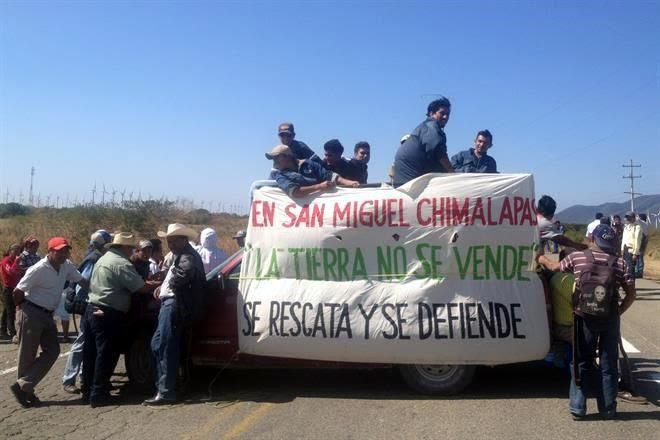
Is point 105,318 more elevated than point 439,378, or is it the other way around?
point 105,318

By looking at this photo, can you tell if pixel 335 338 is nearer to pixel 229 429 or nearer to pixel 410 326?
pixel 410 326

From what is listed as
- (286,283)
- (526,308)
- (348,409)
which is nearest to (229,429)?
(348,409)

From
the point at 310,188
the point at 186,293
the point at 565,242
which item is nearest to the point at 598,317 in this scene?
the point at 565,242

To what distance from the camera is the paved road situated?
5434 mm

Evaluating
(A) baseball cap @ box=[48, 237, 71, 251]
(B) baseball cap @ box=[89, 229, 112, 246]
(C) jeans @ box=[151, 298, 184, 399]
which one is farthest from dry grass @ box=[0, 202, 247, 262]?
(C) jeans @ box=[151, 298, 184, 399]

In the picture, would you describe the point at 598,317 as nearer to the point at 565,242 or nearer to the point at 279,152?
the point at 565,242

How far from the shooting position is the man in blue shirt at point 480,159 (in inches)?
299

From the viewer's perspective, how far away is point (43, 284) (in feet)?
22.3

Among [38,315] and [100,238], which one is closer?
[38,315]

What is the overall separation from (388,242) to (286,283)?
3.73 feet

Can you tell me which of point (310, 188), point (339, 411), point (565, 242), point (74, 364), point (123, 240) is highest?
point (310, 188)

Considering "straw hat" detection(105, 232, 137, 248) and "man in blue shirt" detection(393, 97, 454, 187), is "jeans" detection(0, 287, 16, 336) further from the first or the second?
"man in blue shirt" detection(393, 97, 454, 187)

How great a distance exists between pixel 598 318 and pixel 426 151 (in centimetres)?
244

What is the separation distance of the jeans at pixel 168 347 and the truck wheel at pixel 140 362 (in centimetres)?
57
